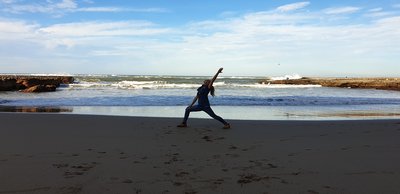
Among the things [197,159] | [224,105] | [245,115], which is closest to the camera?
[197,159]

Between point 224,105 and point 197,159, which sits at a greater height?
point 197,159

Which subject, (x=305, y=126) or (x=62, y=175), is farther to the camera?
(x=305, y=126)

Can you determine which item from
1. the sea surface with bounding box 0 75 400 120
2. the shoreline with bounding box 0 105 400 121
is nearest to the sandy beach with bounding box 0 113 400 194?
the shoreline with bounding box 0 105 400 121

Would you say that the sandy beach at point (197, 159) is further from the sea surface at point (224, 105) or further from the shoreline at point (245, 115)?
the sea surface at point (224, 105)

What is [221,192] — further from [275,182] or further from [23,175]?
[23,175]

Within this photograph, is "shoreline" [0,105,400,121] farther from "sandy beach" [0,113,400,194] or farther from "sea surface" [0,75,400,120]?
"sandy beach" [0,113,400,194]

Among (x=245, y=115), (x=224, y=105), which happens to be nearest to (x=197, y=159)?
(x=245, y=115)

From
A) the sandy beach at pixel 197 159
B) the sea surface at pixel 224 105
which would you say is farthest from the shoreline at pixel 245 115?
the sandy beach at pixel 197 159

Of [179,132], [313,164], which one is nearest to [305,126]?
[179,132]

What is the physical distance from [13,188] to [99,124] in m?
6.02

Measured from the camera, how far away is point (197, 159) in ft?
19.9

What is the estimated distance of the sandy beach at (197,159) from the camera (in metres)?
4.66

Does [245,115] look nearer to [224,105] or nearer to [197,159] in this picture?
[224,105]

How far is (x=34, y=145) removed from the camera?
281 inches
